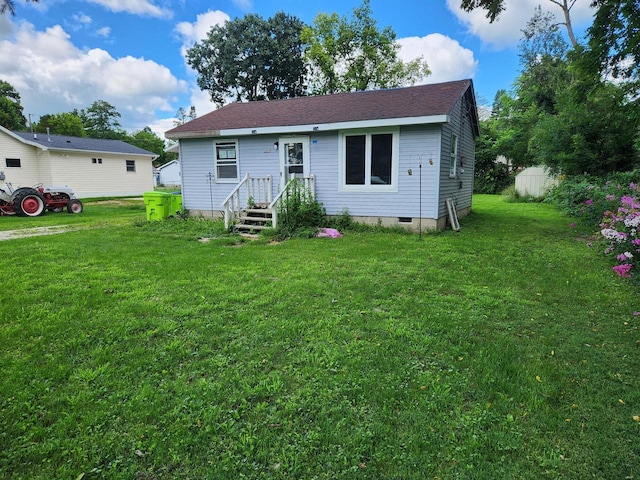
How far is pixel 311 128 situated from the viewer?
29.6 feet

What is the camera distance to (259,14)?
26.4 meters

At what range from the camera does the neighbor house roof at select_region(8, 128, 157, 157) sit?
18572 millimetres

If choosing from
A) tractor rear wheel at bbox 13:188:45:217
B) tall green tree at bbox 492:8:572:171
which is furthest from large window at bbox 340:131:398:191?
tall green tree at bbox 492:8:572:171

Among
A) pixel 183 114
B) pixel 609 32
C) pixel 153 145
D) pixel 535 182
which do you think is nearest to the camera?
pixel 609 32

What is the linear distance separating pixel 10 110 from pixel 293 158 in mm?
42947

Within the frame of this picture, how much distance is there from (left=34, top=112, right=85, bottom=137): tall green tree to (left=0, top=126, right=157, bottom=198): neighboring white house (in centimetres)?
2343

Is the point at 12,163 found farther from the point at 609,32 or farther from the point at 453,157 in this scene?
the point at 609,32

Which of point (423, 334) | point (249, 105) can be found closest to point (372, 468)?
point (423, 334)

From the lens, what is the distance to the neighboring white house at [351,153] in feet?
28.0

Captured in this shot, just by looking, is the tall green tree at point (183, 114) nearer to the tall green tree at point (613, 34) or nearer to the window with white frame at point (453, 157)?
the window with white frame at point (453, 157)

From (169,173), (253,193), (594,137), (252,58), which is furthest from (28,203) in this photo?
(169,173)

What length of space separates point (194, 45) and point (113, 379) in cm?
3070

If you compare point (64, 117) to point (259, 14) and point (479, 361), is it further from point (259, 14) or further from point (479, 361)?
point (479, 361)

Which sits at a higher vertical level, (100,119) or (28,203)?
(100,119)
